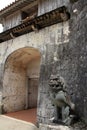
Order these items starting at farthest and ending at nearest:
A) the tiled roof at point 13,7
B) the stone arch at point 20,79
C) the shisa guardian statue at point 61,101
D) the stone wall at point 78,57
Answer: the stone arch at point 20,79
the tiled roof at point 13,7
the stone wall at point 78,57
the shisa guardian statue at point 61,101

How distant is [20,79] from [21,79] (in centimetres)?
11

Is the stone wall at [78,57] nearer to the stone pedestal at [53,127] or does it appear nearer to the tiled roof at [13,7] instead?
the stone pedestal at [53,127]

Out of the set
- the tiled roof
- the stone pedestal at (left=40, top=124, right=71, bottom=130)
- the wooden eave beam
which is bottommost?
the stone pedestal at (left=40, top=124, right=71, bottom=130)

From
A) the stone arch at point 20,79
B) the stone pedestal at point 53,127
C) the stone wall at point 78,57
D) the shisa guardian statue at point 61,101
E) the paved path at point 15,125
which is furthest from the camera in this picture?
the stone arch at point 20,79

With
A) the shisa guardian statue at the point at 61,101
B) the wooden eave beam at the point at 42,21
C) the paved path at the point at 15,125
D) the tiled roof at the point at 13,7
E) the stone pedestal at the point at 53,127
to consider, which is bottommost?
A: the paved path at the point at 15,125

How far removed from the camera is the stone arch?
10.1 m

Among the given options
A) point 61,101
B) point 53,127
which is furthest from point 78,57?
point 53,127

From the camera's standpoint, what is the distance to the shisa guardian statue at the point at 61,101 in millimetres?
4719

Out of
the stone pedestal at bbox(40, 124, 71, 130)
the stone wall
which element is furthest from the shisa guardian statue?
the stone wall

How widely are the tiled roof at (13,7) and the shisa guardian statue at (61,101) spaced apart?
20.1ft

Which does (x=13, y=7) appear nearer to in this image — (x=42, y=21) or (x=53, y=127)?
(x=42, y=21)

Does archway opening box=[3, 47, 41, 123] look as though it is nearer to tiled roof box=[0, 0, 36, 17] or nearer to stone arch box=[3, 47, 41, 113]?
stone arch box=[3, 47, 41, 113]

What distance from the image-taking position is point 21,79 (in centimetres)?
1145

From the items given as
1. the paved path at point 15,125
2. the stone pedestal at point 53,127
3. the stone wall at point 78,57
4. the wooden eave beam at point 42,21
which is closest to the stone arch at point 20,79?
the wooden eave beam at point 42,21
